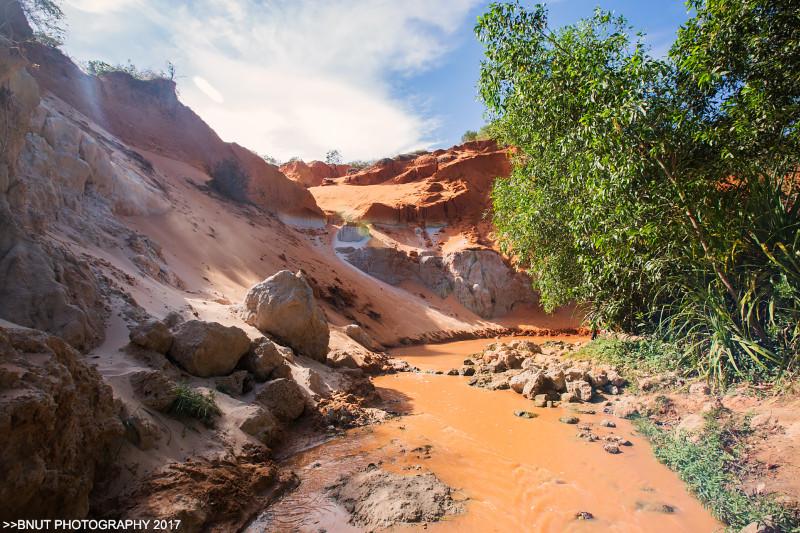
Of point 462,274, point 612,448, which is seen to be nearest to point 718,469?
point 612,448

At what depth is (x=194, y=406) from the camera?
4.60 metres

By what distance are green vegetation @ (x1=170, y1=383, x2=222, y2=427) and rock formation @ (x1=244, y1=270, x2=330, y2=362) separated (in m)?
4.16

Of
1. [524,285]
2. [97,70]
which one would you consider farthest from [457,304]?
[97,70]

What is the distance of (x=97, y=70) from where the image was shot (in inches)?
1036

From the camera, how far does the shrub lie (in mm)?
24350

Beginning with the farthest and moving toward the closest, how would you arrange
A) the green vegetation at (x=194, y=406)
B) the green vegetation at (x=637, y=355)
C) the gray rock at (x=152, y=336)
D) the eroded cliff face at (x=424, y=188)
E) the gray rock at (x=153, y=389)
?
the eroded cliff face at (x=424, y=188) < the green vegetation at (x=637, y=355) < the gray rock at (x=152, y=336) < the green vegetation at (x=194, y=406) < the gray rock at (x=153, y=389)

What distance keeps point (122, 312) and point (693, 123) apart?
8.40m

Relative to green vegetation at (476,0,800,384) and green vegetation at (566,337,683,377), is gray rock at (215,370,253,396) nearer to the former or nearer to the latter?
green vegetation at (476,0,800,384)

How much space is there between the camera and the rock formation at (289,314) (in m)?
9.07

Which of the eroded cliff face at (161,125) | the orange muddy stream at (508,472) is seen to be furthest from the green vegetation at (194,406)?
the eroded cliff face at (161,125)

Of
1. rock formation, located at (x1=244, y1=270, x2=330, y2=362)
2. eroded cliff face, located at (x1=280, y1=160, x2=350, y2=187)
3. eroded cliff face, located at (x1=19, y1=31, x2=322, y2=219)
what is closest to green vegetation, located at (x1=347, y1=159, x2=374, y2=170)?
eroded cliff face, located at (x1=280, y1=160, x2=350, y2=187)

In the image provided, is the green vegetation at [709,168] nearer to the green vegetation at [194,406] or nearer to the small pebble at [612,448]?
the small pebble at [612,448]

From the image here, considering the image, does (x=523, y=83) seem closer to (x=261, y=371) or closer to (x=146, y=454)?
(x=261, y=371)

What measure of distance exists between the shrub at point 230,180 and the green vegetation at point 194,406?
21329mm
